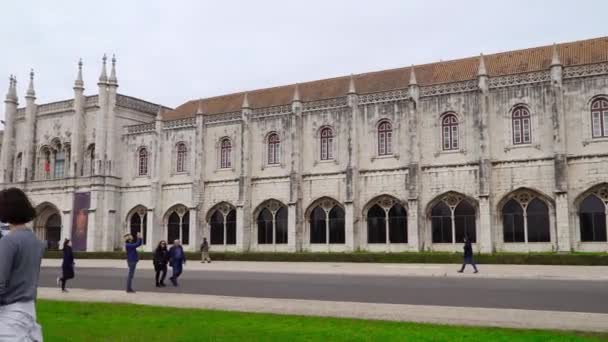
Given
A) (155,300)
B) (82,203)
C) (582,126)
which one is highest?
(582,126)

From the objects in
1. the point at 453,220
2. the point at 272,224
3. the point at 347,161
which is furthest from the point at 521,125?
the point at 272,224

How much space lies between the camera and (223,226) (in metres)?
44.0

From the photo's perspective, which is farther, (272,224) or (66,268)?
Result: (272,224)

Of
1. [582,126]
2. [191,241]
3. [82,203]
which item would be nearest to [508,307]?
[582,126]

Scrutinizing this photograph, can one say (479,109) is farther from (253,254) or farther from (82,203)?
(82,203)

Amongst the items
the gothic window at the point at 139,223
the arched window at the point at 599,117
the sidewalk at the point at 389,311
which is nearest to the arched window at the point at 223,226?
the gothic window at the point at 139,223

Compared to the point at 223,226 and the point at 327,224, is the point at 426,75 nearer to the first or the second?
the point at 327,224

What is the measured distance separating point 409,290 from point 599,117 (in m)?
21.2

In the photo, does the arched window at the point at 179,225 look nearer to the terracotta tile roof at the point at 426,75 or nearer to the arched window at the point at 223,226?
the arched window at the point at 223,226

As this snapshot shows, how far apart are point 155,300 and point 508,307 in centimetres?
877

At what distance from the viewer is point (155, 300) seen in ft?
49.2

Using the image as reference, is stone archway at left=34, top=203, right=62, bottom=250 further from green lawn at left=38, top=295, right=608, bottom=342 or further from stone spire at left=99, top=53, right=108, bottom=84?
green lawn at left=38, top=295, right=608, bottom=342

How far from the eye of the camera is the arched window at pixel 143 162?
159ft

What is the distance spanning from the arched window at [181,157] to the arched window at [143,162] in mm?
3353
